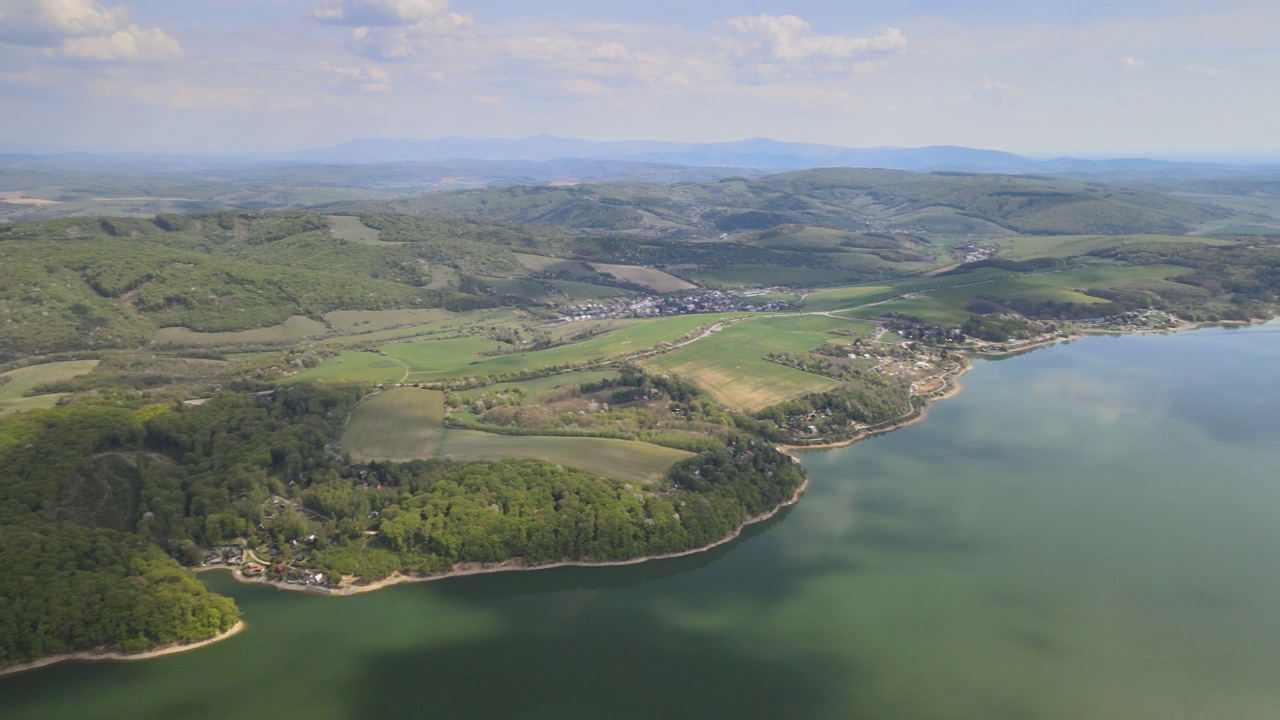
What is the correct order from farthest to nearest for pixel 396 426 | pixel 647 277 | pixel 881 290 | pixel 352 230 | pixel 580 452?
pixel 352 230 → pixel 647 277 → pixel 881 290 → pixel 396 426 → pixel 580 452

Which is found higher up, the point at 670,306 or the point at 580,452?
the point at 670,306

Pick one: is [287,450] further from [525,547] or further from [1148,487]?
[1148,487]

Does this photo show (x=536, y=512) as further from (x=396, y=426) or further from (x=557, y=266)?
(x=557, y=266)

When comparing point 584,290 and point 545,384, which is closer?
point 545,384

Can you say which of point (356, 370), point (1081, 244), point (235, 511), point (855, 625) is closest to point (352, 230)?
point (356, 370)

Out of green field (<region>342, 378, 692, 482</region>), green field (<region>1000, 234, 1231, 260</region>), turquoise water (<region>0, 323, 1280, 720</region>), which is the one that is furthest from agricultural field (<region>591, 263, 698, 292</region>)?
turquoise water (<region>0, 323, 1280, 720</region>)

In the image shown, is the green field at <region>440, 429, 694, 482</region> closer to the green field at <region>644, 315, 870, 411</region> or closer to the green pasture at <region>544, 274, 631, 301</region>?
the green field at <region>644, 315, 870, 411</region>

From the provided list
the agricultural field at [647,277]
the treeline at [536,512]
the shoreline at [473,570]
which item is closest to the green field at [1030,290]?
the agricultural field at [647,277]
